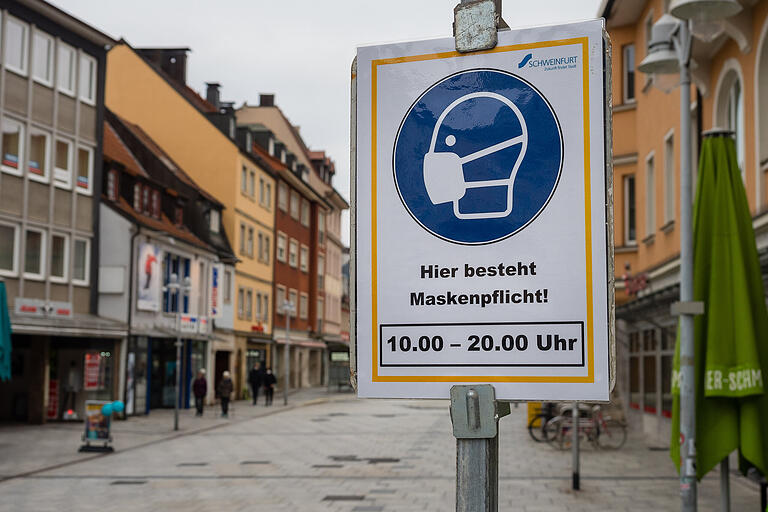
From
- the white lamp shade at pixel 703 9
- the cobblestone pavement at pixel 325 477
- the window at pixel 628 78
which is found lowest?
the cobblestone pavement at pixel 325 477

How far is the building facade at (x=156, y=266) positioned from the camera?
113 ft

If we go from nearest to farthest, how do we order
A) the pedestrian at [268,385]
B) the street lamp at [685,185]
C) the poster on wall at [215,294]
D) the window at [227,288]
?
the street lamp at [685,185], the poster on wall at [215,294], the pedestrian at [268,385], the window at [227,288]

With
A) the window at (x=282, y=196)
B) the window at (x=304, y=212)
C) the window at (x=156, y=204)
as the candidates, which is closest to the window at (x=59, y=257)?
the window at (x=156, y=204)

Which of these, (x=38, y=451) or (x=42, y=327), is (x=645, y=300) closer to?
(x=38, y=451)

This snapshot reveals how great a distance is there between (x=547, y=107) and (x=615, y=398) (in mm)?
29237

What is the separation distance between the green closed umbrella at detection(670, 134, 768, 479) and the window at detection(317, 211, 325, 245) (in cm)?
5977

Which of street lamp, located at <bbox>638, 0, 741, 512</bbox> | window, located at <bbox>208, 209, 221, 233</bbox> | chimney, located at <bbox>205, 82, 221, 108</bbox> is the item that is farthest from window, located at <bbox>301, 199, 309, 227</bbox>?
street lamp, located at <bbox>638, 0, 741, 512</bbox>

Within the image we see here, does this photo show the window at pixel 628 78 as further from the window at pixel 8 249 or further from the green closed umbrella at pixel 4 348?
the window at pixel 8 249

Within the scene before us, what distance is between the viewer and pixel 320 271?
229 ft

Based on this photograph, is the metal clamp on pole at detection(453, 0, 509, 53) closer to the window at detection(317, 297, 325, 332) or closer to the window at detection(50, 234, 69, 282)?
the window at detection(50, 234, 69, 282)

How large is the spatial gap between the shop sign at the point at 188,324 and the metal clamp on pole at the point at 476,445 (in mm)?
35979

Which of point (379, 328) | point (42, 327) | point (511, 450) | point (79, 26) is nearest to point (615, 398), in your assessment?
point (511, 450)

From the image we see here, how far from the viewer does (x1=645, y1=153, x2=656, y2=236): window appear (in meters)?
25.5

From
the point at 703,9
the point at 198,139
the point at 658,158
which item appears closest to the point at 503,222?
the point at 703,9
